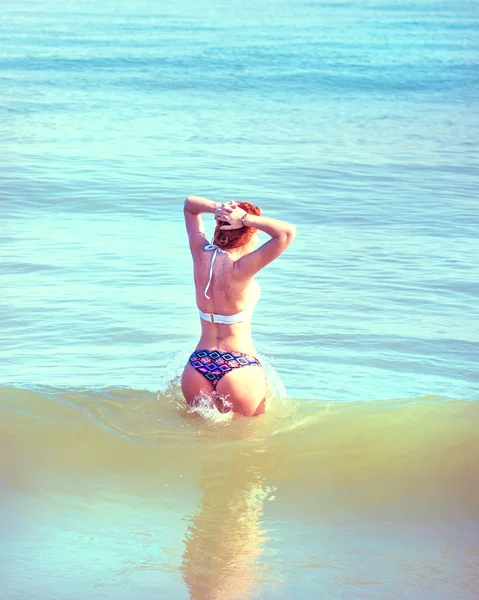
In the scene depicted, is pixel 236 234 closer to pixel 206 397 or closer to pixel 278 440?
pixel 206 397

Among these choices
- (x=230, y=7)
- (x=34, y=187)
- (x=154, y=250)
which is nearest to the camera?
(x=154, y=250)

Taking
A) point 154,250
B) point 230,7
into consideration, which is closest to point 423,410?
point 154,250

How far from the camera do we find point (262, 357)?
6.60 metres

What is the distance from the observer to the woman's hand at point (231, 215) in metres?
5.28

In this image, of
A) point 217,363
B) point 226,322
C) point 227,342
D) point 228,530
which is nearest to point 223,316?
point 226,322

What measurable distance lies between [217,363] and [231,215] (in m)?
0.87

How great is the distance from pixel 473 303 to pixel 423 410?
2.86 m

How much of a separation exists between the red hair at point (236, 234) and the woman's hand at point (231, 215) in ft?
0.27

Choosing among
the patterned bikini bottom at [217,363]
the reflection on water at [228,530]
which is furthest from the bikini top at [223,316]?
the reflection on water at [228,530]

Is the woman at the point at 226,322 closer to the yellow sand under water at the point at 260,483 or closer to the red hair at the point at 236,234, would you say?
the red hair at the point at 236,234

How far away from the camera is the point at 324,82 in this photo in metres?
27.8

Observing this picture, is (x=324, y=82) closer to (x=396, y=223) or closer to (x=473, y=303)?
A: (x=396, y=223)

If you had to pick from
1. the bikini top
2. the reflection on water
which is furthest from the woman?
the reflection on water

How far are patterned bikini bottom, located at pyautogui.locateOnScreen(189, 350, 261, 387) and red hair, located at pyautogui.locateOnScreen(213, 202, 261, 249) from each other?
63 cm
